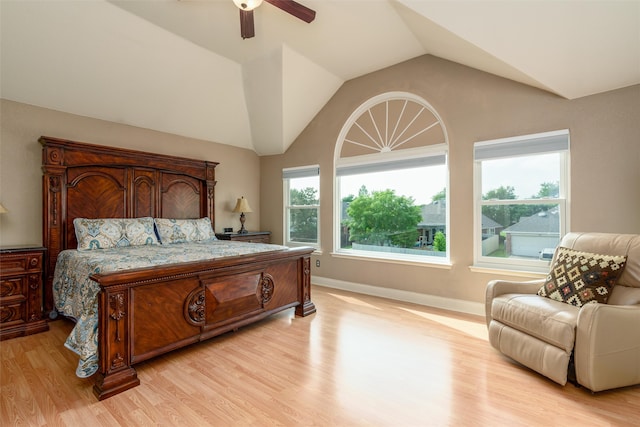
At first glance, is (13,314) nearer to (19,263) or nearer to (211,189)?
(19,263)

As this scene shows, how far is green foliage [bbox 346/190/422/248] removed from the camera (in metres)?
4.16

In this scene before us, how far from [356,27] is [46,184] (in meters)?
3.76

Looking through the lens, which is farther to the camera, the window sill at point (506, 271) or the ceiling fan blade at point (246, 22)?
the window sill at point (506, 271)

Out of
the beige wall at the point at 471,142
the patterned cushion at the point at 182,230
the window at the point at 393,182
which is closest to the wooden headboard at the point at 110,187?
the patterned cushion at the point at 182,230

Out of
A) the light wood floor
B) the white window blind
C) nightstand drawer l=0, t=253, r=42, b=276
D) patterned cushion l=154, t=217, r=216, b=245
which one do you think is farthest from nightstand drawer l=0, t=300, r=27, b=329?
the white window blind

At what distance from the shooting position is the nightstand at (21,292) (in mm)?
2836

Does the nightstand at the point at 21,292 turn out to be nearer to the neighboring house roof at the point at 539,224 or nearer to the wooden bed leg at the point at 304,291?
the wooden bed leg at the point at 304,291

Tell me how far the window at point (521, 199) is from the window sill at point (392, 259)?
379mm

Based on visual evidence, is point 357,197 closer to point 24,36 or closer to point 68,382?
point 68,382

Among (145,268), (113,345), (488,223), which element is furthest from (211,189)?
(488,223)

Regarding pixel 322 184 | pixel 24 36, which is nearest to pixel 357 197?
pixel 322 184

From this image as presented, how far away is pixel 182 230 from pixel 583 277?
4213 mm

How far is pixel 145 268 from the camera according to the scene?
2162 millimetres

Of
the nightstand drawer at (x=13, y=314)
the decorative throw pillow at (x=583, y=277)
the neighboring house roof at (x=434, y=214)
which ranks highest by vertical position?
the neighboring house roof at (x=434, y=214)
